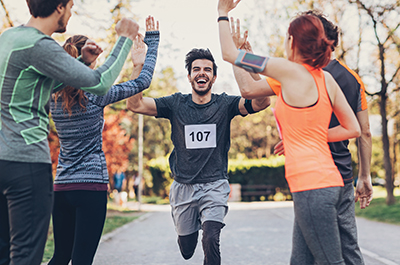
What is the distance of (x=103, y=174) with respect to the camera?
3.64 m

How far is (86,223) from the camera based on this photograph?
11.4 ft

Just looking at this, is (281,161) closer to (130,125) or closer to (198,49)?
(130,125)

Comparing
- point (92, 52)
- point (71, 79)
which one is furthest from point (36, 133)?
point (92, 52)

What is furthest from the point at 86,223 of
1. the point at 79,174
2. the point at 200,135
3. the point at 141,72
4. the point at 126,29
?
the point at 200,135

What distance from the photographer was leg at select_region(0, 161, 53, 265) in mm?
2525

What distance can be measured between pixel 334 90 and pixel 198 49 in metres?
2.74

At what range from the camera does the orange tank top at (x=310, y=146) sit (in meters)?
2.71

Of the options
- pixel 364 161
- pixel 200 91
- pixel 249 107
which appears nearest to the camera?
pixel 364 161

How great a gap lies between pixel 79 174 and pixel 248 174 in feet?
95.7

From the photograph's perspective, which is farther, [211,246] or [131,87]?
[211,246]

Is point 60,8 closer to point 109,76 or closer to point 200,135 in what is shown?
point 109,76

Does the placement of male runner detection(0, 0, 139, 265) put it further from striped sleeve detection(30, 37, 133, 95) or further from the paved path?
the paved path

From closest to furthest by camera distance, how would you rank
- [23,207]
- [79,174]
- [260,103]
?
[23,207], [79,174], [260,103]

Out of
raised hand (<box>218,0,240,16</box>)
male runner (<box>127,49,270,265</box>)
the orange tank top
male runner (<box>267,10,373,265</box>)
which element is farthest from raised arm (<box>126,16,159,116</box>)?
the orange tank top
